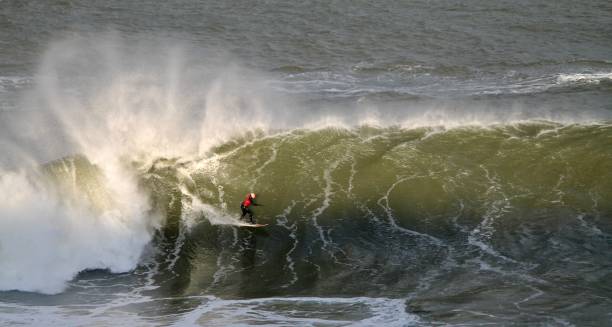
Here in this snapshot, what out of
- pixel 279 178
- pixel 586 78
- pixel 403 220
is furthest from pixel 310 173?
pixel 586 78

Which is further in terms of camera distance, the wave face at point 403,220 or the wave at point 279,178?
the wave at point 279,178

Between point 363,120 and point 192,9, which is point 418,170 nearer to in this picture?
point 363,120

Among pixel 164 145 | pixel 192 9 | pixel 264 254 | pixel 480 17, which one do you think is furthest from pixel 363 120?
pixel 192 9

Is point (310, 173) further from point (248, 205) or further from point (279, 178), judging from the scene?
point (248, 205)

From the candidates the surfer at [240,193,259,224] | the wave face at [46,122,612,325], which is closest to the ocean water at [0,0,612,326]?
the wave face at [46,122,612,325]

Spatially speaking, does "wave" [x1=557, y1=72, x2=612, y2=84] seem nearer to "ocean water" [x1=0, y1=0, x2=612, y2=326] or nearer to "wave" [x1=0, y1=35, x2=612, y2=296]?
"ocean water" [x1=0, y1=0, x2=612, y2=326]

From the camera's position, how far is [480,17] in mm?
38344

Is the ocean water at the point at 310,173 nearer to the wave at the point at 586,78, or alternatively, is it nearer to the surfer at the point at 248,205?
the wave at the point at 586,78

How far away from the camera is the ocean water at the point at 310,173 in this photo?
16.0 metres

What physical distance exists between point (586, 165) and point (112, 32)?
76.8 feet

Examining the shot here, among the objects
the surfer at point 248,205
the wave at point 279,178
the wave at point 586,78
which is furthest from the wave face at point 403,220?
the wave at point 586,78

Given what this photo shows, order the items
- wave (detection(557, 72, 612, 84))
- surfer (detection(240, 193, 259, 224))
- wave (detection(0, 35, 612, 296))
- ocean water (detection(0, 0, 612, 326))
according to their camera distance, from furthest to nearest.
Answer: wave (detection(557, 72, 612, 84)) → surfer (detection(240, 193, 259, 224)) → wave (detection(0, 35, 612, 296)) → ocean water (detection(0, 0, 612, 326))

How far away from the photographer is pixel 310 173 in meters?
22.2

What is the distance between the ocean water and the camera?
16.0 meters
